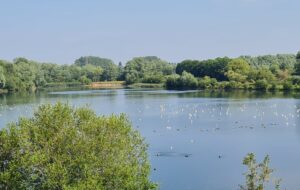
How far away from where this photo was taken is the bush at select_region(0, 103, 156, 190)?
1755 cm

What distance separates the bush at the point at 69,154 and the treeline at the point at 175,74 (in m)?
97.6

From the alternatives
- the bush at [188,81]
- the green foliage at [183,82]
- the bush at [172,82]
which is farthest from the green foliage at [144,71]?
the bush at [188,81]

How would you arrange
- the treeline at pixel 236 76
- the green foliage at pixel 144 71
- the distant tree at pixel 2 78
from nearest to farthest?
the treeline at pixel 236 76, the distant tree at pixel 2 78, the green foliage at pixel 144 71

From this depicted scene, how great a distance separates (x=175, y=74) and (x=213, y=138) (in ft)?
350

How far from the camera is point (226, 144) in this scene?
44.2 meters

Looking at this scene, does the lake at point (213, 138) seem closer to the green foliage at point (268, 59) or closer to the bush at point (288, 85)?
the bush at point (288, 85)

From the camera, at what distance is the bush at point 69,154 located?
17.5m

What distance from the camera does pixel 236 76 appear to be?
421 ft

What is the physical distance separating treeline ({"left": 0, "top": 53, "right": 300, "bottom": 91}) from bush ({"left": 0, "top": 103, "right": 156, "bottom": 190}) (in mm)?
97570

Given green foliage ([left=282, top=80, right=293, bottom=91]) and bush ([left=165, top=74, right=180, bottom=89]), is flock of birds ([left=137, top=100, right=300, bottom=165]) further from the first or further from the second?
bush ([left=165, top=74, right=180, bottom=89])

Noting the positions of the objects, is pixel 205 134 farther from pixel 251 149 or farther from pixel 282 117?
pixel 282 117

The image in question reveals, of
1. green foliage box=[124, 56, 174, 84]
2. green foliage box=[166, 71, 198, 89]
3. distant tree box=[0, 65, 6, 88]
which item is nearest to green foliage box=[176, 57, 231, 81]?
green foliage box=[166, 71, 198, 89]

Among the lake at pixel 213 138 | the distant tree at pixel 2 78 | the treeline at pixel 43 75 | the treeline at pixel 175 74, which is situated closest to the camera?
the lake at pixel 213 138

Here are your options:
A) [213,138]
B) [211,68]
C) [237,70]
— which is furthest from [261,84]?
[213,138]
